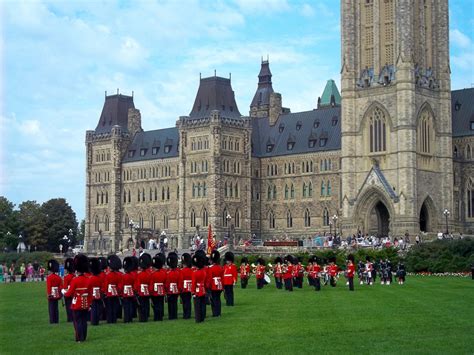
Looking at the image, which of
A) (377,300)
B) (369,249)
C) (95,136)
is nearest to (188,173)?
(95,136)

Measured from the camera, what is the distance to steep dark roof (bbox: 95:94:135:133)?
423 ft

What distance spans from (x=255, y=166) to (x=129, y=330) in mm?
86305

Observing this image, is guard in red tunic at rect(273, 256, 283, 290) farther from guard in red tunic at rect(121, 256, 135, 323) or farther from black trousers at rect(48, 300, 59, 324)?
black trousers at rect(48, 300, 59, 324)

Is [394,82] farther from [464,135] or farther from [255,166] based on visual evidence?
[255,166]

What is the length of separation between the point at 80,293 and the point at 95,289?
3149mm

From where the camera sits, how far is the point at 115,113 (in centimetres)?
12900

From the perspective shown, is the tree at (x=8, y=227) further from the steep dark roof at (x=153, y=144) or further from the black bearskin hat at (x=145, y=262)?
the black bearskin hat at (x=145, y=262)

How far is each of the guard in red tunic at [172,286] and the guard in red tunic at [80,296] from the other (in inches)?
193

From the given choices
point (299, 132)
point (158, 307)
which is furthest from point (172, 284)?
point (299, 132)

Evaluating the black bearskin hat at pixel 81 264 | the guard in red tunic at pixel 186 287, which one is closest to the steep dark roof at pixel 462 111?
the guard in red tunic at pixel 186 287

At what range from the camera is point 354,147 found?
95.9 metres

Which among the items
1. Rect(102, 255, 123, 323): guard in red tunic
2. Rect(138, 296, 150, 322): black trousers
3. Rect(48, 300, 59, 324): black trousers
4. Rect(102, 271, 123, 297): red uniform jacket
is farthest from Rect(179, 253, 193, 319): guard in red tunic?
Rect(48, 300, 59, 324): black trousers

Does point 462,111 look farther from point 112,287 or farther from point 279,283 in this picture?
point 112,287

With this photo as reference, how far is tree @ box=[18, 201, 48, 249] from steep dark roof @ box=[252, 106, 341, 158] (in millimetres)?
29553
